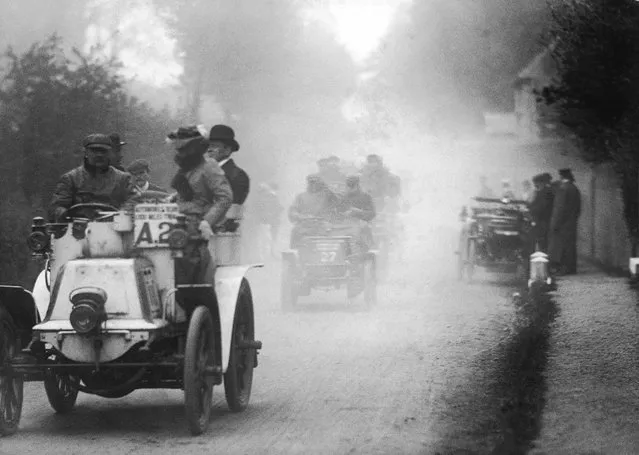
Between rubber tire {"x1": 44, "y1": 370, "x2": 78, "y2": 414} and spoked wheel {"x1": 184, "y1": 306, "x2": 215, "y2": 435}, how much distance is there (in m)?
1.05

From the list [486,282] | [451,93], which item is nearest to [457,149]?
[451,93]

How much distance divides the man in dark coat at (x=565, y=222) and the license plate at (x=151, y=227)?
55.4 feet

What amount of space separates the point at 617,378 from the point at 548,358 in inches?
55.9

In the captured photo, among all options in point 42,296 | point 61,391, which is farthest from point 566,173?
point 42,296

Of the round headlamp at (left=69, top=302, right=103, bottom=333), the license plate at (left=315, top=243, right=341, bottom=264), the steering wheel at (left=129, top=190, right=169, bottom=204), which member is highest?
the steering wheel at (left=129, top=190, right=169, bottom=204)

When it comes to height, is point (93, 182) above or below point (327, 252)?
above

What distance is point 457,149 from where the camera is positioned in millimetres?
61094

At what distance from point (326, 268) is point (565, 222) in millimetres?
7250

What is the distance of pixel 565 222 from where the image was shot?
2503cm

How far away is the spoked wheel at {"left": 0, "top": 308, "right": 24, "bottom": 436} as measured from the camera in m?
8.38

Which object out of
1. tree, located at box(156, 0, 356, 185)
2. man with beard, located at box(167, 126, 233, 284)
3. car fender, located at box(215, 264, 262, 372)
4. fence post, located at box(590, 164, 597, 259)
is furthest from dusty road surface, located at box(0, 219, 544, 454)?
tree, located at box(156, 0, 356, 185)

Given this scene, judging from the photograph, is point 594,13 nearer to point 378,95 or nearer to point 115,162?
point 115,162

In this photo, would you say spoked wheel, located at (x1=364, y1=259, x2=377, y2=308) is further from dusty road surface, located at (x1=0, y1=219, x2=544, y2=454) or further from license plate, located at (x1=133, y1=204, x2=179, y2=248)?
license plate, located at (x1=133, y1=204, x2=179, y2=248)

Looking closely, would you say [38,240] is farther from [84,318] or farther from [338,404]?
[338,404]
